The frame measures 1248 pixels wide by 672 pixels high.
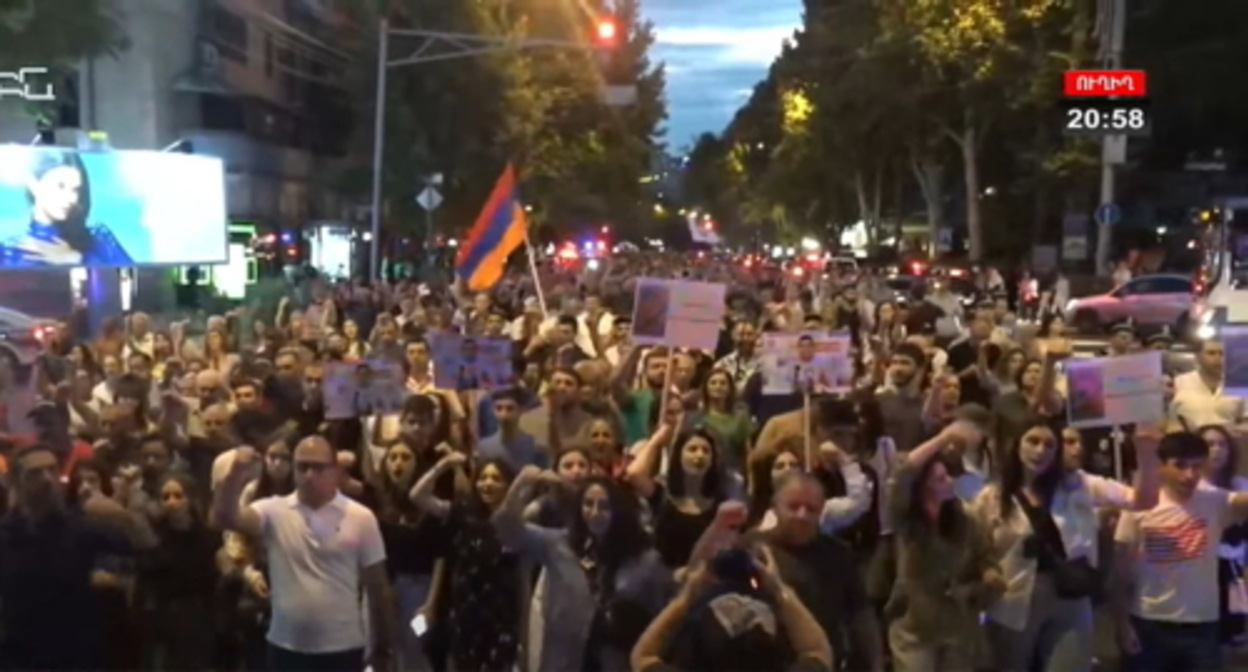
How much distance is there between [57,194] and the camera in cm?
2372

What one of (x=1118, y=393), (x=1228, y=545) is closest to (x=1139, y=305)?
(x=1118, y=393)

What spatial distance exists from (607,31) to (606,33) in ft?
0.15

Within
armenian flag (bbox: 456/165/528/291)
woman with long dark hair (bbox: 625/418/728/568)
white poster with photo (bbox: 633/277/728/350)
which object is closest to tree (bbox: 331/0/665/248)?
armenian flag (bbox: 456/165/528/291)

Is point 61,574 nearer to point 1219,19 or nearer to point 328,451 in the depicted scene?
point 328,451

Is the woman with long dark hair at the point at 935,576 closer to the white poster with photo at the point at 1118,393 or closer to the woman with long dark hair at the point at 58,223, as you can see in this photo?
the white poster with photo at the point at 1118,393

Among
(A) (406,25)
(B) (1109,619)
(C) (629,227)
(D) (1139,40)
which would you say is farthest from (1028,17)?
(C) (629,227)

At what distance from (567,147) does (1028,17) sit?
1677 centimetres

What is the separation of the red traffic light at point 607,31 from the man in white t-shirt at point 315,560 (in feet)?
56.5

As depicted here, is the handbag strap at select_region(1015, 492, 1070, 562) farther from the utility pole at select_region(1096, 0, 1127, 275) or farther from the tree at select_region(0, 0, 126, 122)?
the utility pole at select_region(1096, 0, 1127, 275)

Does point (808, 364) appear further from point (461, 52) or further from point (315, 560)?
point (461, 52)

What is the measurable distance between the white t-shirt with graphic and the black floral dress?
2.53 meters

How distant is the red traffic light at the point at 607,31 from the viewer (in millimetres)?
23344

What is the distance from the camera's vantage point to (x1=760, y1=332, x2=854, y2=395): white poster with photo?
973 centimetres
